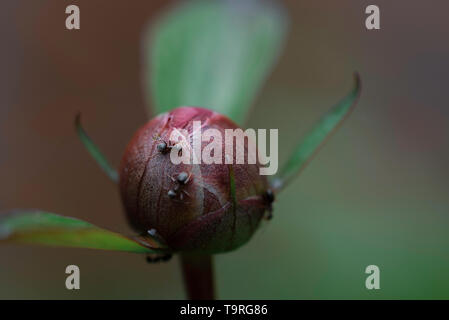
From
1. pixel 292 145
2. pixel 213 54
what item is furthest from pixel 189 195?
pixel 292 145

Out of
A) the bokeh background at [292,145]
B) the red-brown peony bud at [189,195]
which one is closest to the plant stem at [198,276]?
the red-brown peony bud at [189,195]

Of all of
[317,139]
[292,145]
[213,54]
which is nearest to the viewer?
[317,139]

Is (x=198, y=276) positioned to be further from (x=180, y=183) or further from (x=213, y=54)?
(x=213, y=54)

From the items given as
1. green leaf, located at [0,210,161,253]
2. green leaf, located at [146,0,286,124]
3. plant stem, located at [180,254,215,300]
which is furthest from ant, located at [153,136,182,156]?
green leaf, located at [146,0,286,124]

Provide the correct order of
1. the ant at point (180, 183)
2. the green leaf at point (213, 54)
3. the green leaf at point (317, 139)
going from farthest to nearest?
the green leaf at point (213, 54), the green leaf at point (317, 139), the ant at point (180, 183)

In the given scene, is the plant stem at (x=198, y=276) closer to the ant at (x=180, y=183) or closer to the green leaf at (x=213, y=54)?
the ant at (x=180, y=183)
